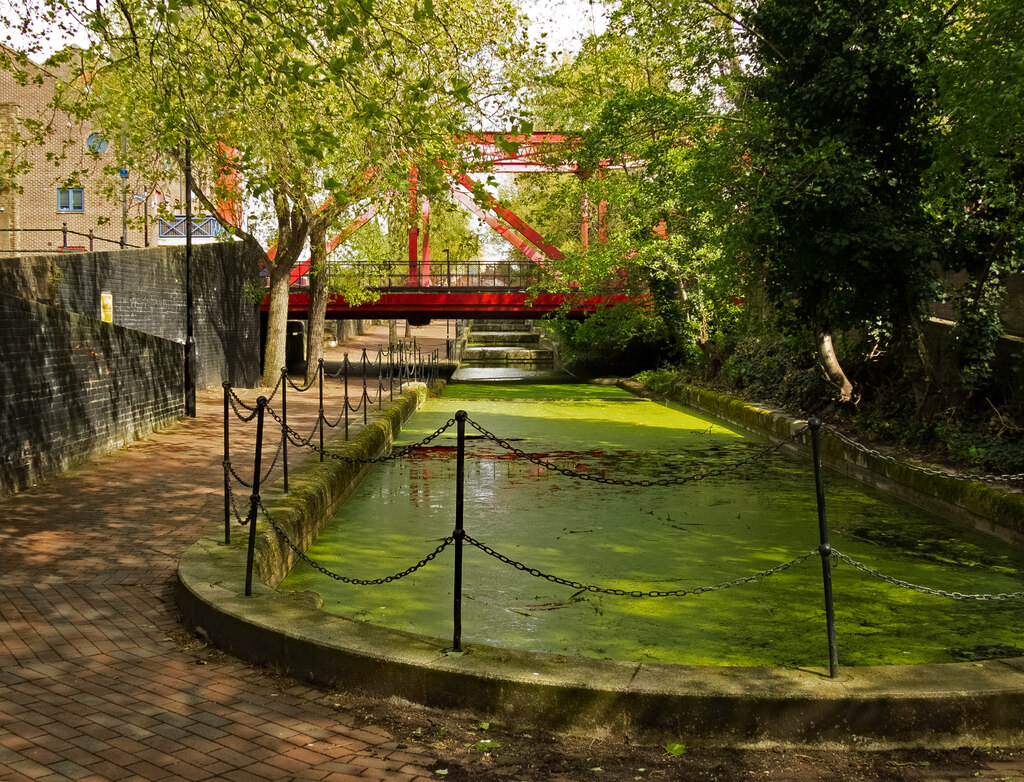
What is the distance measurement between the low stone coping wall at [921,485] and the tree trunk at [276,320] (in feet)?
33.8

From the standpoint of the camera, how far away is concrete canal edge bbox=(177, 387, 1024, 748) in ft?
13.2

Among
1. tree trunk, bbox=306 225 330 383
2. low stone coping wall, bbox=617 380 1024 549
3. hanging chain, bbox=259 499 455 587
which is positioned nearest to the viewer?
hanging chain, bbox=259 499 455 587

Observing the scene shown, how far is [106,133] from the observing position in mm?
16719

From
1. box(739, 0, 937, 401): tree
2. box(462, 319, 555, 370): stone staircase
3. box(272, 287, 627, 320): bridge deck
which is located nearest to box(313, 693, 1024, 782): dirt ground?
box(739, 0, 937, 401): tree

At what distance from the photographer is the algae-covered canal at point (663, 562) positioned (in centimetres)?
586

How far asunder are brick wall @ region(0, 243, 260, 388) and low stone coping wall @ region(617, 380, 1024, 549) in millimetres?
10209

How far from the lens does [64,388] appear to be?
10.2 m

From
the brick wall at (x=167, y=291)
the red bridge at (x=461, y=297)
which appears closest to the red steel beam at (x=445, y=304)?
the red bridge at (x=461, y=297)

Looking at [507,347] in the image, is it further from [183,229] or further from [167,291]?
[167,291]

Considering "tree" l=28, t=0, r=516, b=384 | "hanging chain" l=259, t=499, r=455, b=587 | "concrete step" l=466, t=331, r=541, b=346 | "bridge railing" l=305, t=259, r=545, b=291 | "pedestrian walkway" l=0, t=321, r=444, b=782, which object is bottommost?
"pedestrian walkway" l=0, t=321, r=444, b=782

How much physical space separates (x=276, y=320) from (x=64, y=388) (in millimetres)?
11473

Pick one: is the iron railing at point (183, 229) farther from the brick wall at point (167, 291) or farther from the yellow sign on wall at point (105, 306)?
the yellow sign on wall at point (105, 306)

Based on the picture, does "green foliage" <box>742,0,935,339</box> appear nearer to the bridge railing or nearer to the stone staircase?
the bridge railing

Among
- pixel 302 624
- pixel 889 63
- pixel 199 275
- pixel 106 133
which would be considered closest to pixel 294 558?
pixel 302 624
